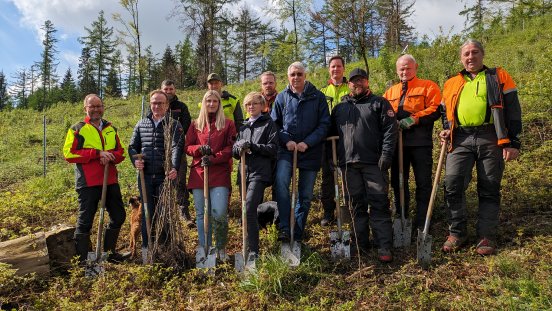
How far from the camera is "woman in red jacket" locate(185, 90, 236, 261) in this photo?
14.7 feet

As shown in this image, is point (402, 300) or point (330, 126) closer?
point (402, 300)

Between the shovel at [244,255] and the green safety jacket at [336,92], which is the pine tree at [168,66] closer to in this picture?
the green safety jacket at [336,92]

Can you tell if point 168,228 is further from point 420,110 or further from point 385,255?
point 420,110

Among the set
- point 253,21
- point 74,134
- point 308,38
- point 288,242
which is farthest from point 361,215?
point 253,21

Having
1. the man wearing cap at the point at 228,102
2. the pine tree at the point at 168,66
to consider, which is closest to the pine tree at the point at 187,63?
the pine tree at the point at 168,66

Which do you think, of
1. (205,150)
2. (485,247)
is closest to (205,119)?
(205,150)

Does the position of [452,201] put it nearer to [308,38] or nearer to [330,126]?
[330,126]

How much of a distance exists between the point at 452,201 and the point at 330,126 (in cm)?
177

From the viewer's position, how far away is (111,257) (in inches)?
197

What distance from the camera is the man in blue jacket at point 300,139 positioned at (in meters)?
4.55

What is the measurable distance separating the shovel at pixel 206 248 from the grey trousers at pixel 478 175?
2962 mm

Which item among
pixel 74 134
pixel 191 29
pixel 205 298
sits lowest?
pixel 205 298

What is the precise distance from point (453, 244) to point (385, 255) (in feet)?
2.80

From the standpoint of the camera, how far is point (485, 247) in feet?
13.7
